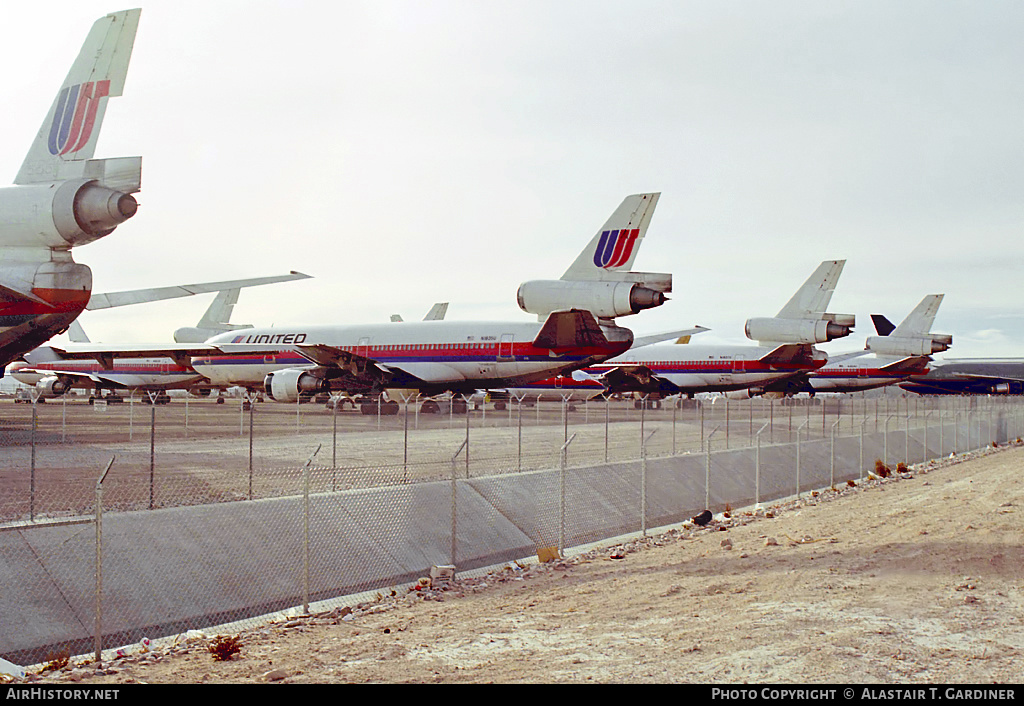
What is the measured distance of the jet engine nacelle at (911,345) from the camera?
55.9 meters

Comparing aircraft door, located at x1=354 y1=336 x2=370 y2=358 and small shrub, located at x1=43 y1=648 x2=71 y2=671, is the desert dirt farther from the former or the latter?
aircraft door, located at x1=354 y1=336 x2=370 y2=358

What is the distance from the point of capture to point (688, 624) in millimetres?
7898

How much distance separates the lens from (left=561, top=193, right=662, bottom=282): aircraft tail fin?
29312mm

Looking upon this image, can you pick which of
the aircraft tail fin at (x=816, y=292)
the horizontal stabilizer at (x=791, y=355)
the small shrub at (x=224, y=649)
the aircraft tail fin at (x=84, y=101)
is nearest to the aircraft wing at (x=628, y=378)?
the horizontal stabilizer at (x=791, y=355)

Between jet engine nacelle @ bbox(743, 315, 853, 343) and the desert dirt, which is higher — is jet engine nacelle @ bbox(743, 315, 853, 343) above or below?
above

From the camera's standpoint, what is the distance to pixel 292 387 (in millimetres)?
33062

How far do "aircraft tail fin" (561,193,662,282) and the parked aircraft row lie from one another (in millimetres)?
44

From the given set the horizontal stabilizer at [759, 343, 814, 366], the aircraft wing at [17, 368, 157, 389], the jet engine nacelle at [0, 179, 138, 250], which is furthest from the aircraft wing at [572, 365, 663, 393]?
the jet engine nacelle at [0, 179, 138, 250]

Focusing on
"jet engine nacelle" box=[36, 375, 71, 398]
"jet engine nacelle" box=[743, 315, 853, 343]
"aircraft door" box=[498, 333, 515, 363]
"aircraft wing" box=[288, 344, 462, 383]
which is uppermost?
"jet engine nacelle" box=[743, 315, 853, 343]

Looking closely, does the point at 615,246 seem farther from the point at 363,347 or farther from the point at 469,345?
the point at 363,347

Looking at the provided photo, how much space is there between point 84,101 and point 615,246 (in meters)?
20.0

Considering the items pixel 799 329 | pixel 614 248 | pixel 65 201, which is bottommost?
pixel 799 329

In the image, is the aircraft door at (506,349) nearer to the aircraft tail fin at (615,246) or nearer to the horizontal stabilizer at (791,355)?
the aircraft tail fin at (615,246)

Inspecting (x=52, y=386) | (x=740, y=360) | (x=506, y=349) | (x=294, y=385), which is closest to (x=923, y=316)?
(x=740, y=360)
